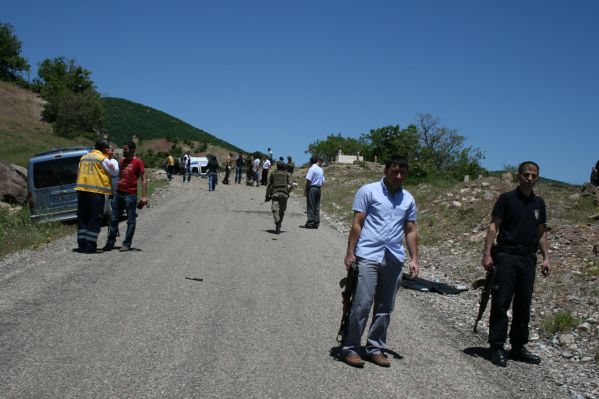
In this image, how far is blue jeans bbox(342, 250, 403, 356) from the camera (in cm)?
541

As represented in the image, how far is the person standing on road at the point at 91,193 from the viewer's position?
10.6 meters

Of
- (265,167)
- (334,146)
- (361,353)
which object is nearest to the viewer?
(361,353)

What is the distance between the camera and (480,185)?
749 inches

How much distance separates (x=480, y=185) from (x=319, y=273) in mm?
10878

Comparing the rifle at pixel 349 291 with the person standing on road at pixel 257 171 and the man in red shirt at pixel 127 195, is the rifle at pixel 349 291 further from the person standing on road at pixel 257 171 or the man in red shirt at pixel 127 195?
the person standing on road at pixel 257 171

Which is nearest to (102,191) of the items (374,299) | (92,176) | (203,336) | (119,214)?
(92,176)

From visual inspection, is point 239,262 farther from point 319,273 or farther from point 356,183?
point 356,183

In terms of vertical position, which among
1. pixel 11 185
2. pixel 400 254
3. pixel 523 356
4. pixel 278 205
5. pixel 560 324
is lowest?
pixel 523 356

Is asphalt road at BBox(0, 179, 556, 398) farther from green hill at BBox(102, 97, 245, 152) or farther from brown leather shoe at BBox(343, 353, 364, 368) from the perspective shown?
green hill at BBox(102, 97, 245, 152)

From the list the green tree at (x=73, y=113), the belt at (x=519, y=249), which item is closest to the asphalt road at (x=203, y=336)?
the belt at (x=519, y=249)

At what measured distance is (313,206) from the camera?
16.9 metres

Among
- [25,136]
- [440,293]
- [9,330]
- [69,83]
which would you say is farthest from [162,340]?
[69,83]

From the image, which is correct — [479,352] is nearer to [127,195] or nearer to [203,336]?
[203,336]

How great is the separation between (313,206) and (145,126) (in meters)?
103
